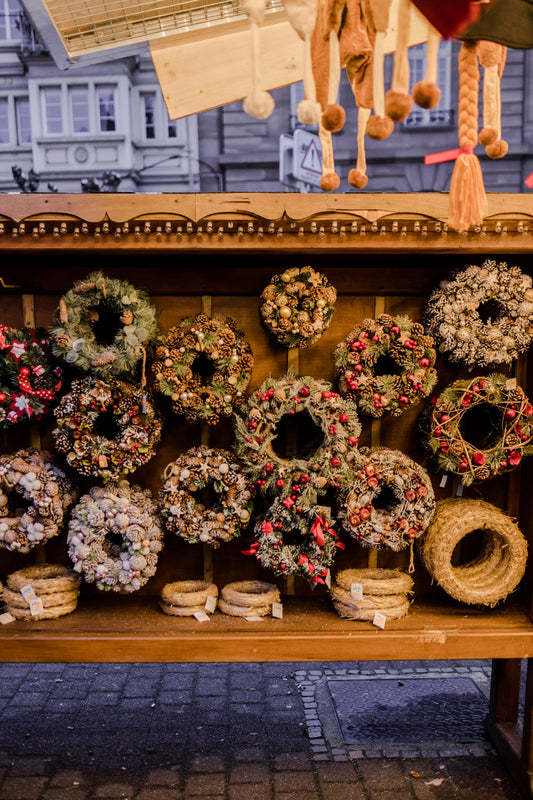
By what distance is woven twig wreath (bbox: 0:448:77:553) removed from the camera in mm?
2289

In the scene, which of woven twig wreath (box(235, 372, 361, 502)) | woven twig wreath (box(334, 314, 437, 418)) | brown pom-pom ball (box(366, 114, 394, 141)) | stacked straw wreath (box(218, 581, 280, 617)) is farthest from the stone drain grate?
brown pom-pom ball (box(366, 114, 394, 141))

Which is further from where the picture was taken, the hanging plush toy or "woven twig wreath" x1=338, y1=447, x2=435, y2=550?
"woven twig wreath" x1=338, y1=447, x2=435, y2=550

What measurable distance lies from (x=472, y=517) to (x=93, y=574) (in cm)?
156

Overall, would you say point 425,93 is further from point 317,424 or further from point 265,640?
point 265,640

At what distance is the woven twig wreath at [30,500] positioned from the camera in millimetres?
2289

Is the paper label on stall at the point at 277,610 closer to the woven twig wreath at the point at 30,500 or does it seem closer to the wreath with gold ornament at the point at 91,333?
the woven twig wreath at the point at 30,500

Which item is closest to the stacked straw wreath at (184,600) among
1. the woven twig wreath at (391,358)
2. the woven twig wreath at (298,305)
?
the woven twig wreath at (391,358)

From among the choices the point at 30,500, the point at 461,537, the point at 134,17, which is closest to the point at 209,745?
the point at 30,500

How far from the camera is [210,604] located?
7.75 ft

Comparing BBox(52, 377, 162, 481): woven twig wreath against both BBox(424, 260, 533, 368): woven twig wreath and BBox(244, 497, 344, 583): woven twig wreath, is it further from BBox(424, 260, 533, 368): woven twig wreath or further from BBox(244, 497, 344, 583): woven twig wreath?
BBox(424, 260, 533, 368): woven twig wreath

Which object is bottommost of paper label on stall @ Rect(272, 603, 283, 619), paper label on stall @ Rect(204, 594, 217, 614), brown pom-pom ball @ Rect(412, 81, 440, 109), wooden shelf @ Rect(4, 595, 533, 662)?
wooden shelf @ Rect(4, 595, 533, 662)

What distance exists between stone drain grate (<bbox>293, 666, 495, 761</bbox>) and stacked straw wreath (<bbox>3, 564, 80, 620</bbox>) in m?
1.29

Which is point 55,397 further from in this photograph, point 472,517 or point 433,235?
point 472,517

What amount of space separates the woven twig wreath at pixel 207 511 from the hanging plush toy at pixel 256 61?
1341mm
